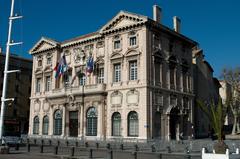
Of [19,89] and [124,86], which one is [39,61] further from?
[124,86]

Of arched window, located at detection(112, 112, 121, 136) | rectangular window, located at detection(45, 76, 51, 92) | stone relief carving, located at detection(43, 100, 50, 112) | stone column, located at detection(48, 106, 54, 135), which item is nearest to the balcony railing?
stone relief carving, located at detection(43, 100, 50, 112)

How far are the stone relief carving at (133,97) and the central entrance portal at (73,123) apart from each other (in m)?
9.92

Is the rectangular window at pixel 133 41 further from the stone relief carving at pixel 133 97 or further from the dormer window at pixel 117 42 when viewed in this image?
the stone relief carving at pixel 133 97

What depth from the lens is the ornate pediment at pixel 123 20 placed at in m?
43.9

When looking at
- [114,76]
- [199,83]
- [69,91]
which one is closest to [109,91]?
[114,76]

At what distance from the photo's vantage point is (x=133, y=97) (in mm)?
43781

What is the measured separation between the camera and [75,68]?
5266cm

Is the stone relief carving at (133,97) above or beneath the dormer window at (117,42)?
beneath

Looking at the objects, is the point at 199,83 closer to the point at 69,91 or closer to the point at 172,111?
the point at 172,111

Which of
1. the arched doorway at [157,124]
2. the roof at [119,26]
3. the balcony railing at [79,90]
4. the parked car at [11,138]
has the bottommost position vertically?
the parked car at [11,138]

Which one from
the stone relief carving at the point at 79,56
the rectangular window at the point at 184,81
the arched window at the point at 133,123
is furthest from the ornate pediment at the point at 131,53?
the rectangular window at the point at 184,81

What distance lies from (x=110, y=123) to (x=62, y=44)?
1692cm

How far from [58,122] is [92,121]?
287 inches

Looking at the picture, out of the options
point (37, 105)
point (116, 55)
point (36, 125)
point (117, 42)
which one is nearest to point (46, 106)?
point (37, 105)
